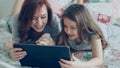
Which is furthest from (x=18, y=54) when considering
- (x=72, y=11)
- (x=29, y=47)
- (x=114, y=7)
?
(x=114, y=7)

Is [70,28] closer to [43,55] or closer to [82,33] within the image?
[82,33]

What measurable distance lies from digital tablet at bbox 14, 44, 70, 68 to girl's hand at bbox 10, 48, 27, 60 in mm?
14

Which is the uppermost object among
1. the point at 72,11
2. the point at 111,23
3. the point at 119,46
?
the point at 72,11

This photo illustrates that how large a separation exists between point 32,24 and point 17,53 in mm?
169

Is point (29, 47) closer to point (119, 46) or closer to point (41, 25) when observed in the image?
point (41, 25)

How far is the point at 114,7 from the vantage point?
1.83 metres

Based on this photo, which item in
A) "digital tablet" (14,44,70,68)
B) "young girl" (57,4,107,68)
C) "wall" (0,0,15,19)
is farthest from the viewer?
"wall" (0,0,15,19)

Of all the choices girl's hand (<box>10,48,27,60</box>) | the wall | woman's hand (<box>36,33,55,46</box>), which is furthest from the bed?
the wall

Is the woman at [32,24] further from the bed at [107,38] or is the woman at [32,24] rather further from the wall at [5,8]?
the wall at [5,8]

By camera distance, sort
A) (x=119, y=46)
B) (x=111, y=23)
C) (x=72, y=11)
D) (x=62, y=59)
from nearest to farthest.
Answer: (x=62, y=59) → (x=72, y=11) → (x=119, y=46) → (x=111, y=23)

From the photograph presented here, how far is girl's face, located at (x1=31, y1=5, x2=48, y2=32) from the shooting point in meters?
1.17

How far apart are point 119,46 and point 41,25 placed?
487 millimetres

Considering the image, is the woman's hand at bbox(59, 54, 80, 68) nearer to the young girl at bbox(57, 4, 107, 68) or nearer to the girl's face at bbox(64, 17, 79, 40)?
the young girl at bbox(57, 4, 107, 68)

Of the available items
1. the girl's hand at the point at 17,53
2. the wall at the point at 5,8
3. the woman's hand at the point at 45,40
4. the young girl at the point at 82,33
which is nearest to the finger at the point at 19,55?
the girl's hand at the point at 17,53
